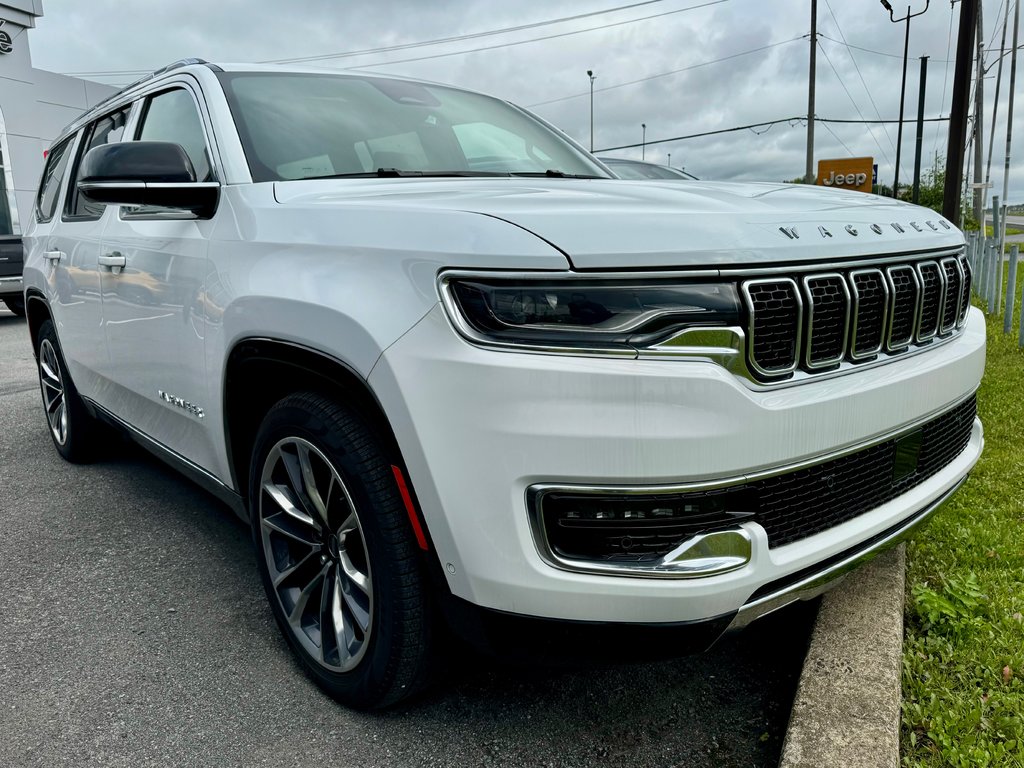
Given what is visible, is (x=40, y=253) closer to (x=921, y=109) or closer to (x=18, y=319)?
(x=18, y=319)

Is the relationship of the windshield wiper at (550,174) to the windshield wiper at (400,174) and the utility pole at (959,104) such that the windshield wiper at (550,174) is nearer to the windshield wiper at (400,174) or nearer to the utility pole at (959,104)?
the windshield wiper at (400,174)

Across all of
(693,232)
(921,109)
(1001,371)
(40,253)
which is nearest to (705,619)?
(693,232)

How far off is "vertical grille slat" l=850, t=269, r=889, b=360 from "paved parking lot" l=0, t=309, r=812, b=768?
1.01m

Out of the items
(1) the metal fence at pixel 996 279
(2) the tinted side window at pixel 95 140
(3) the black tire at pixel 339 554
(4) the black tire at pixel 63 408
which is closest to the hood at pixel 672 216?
(3) the black tire at pixel 339 554

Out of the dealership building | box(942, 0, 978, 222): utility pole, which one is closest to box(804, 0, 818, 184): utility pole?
box(942, 0, 978, 222): utility pole

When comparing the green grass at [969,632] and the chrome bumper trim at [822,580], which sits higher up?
the chrome bumper trim at [822,580]

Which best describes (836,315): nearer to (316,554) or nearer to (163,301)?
(316,554)

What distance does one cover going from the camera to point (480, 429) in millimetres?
1626

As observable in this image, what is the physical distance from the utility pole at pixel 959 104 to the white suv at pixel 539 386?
10.4m

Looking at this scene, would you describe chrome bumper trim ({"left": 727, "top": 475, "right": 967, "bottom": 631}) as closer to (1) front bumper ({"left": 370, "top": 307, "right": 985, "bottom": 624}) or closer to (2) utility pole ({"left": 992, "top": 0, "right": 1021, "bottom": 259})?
(1) front bumper ({"left": 370, "top": 307, "right": 985, "bottom": 624})

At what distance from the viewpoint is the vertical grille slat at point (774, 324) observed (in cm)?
168

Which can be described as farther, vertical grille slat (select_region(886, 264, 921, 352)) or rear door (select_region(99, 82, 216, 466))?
rear door (select_region(99, 82, 216, 466))

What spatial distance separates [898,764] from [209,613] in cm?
218

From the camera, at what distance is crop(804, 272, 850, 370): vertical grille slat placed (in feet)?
5.82
